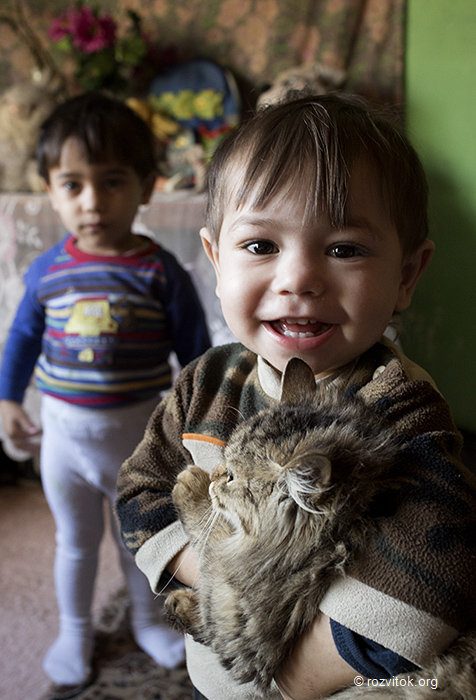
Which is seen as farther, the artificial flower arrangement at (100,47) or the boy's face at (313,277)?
the artificial flower arrangement at (100,47)

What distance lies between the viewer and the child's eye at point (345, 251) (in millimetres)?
645

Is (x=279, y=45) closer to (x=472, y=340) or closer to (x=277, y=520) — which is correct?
(x=472, y=340)

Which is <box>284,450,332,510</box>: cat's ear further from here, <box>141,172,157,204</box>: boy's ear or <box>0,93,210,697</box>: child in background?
<box>141,172,157,204</box>: boy's ear

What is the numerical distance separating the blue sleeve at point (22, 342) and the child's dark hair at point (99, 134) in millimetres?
332

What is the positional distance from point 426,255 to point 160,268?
2.57ft

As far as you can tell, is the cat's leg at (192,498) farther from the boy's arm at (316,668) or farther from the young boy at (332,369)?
the boy's arm at (316,668)

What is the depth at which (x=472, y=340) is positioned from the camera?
2242mm

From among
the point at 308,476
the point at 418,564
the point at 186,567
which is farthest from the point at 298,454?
the point at 186,567

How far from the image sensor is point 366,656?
547mm

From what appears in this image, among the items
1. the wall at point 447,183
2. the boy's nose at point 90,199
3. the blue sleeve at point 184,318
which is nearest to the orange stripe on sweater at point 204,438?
the blue sleeve at point 184,318

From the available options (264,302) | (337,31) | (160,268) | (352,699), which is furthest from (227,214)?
(337,31)

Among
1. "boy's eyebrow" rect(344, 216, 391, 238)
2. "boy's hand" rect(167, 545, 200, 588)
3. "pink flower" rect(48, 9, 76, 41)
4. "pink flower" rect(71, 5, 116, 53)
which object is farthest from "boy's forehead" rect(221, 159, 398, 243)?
"pink flower" rect(48, 9, 76, 41)

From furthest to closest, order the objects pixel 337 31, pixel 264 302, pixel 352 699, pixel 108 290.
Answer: pixel 337 31
pixel 108 290
pixel 264 302
pixel 352 699

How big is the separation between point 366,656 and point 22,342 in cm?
121
